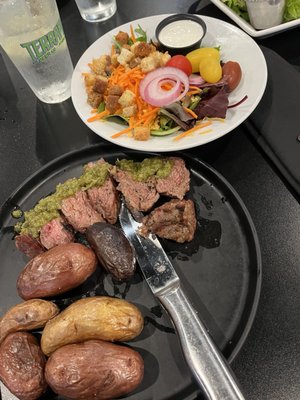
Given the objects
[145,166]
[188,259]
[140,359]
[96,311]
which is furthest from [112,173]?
[140,359]

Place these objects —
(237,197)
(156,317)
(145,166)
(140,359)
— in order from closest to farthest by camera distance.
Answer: (140,359), (156,317), (237,197), (145,166)

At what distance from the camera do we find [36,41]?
5.18 feet

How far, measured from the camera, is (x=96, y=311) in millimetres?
1108

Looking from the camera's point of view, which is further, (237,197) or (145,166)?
(145,166)

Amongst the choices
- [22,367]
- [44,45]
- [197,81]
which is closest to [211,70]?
[197,81]

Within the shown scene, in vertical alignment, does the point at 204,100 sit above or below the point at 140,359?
above

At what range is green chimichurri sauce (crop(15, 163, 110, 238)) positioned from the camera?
4.52 ft

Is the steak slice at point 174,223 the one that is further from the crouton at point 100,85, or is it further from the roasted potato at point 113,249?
the crouton at point 100,85

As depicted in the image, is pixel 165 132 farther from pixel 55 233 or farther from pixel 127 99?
pixel 55 233

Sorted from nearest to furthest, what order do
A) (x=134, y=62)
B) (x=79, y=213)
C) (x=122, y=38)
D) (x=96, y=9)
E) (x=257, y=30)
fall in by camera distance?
1. (x=79, y=213)
2. (x=134, y=62)
3. (x=122, y=38)
4. (x=257, y=30)
5. (x=96, y=9)

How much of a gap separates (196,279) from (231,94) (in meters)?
0.77

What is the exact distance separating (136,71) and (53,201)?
0.65 metres

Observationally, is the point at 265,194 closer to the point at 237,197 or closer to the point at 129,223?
the point at 237,197

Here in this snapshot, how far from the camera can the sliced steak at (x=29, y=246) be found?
1.34m
